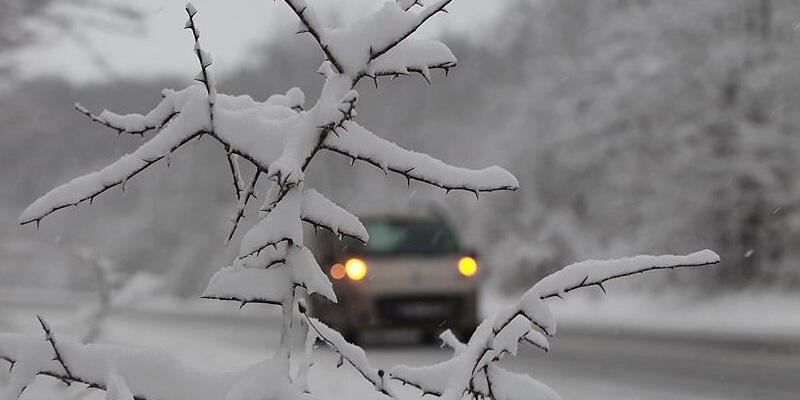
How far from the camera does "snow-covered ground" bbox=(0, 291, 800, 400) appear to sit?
27.5ft

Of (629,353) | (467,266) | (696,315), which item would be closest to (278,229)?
(629,353)

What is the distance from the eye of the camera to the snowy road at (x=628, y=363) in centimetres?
855

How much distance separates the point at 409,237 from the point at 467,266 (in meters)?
0.75

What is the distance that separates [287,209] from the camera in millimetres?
1399

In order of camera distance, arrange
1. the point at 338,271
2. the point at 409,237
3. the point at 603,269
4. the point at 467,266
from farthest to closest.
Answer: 1. the point at 409,237
2. the point at 467,266
3. the point at 338,271
4. the point at 603,269

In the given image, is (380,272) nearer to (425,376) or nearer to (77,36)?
(77,36)

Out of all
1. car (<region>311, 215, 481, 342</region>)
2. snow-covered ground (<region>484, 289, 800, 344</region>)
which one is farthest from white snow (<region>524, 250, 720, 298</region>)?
snow-covered ground (<region>484, 289, 800, 344</region>)

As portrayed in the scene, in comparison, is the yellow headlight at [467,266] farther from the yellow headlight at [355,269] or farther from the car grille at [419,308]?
the yellow headlight at [355,269]

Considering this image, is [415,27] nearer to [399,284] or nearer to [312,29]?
[312,29]

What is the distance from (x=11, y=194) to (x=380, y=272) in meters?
7.97

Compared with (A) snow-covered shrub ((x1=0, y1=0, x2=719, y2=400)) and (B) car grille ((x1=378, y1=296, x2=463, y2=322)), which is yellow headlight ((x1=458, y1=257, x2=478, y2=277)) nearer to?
(B) car grille ((x1=378, y1=296, x2=463, y2=322))

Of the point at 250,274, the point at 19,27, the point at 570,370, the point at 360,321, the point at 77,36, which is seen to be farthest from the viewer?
the point at 360,321

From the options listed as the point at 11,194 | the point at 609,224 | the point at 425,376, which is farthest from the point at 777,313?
the point at 425,376

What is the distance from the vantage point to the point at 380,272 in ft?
41.4
